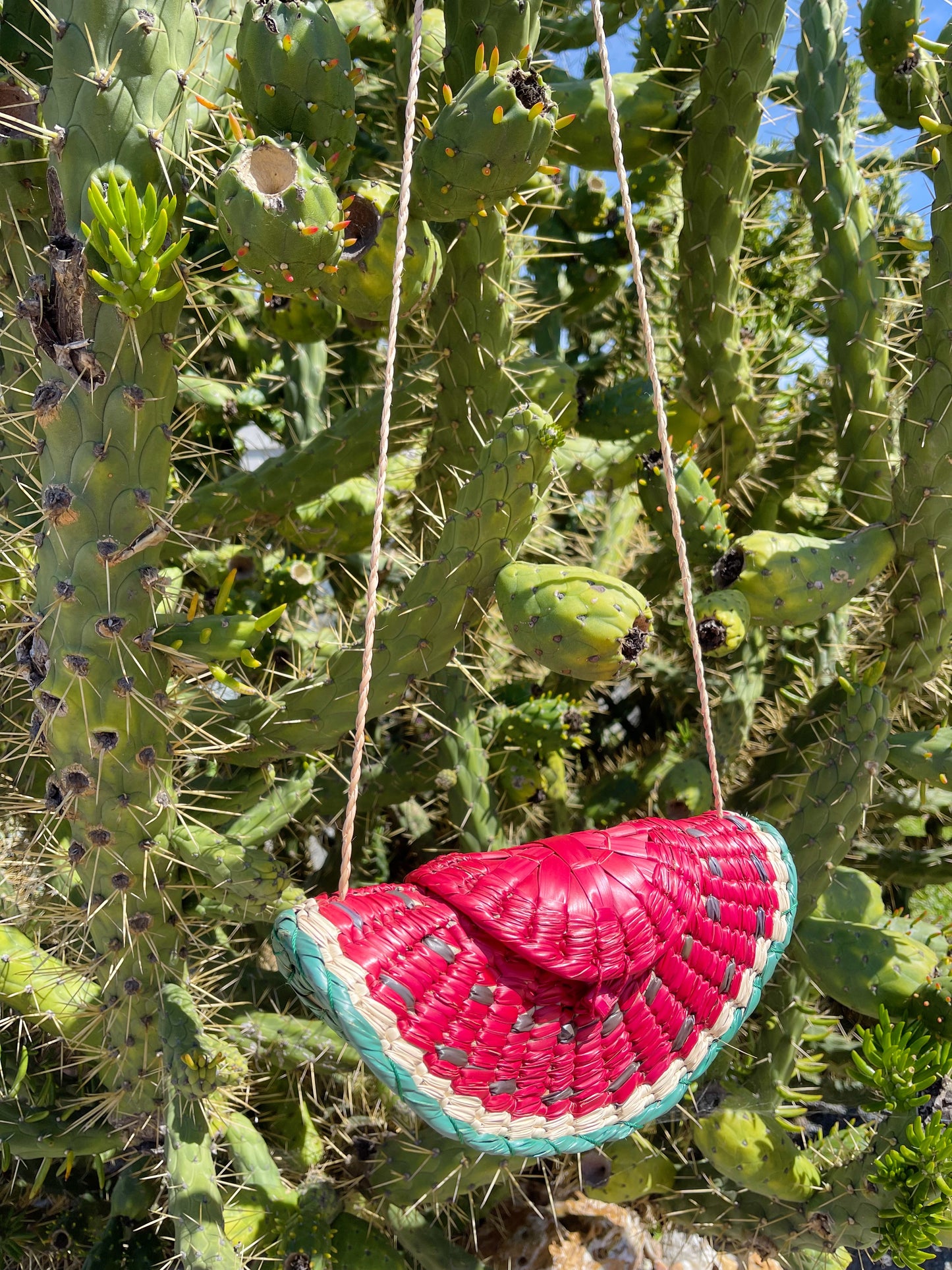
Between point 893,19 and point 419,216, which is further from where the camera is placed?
point 893,19

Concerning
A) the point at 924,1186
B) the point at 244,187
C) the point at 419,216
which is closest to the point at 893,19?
the point at 419,216

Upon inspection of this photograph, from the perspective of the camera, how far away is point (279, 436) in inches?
103

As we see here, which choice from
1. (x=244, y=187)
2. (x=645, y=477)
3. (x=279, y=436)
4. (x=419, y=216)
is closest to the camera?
(x=244, y=187)

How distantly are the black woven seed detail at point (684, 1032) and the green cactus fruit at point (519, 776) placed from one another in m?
1.02

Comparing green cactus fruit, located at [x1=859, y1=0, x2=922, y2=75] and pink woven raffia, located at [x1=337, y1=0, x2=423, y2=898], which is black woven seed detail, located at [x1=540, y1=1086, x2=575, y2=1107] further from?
green cactus fruit, located at [x1=859, y1=0, x2=922, y2=75]

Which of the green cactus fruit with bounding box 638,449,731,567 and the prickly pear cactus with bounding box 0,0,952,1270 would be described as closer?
the prickly pear cactus with bounding box 0,0,952,1270

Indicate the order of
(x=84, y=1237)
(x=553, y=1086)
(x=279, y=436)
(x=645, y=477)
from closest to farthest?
(x=553, y=1086)
(x=645, y=477)
(x=84, y=1237)
(x=279, y=436)

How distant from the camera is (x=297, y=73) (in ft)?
3.50

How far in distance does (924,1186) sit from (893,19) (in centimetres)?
214

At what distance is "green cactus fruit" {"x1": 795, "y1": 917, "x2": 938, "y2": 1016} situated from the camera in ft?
Result: 5.34

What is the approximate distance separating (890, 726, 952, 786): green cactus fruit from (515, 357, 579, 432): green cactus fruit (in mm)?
918

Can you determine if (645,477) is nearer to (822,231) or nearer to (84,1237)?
(822,231)

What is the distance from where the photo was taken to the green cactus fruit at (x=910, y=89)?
75.4 inches

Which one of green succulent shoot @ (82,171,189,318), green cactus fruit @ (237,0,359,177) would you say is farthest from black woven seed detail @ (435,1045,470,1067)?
green cactus fruit @ (237,0,359,177)
